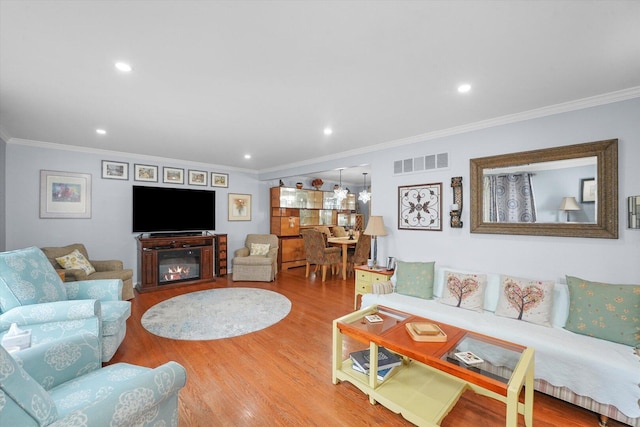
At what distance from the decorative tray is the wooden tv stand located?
14.5 ft

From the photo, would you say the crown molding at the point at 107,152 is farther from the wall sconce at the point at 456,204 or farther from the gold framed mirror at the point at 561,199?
the gold framed mirror at the point at 561,199

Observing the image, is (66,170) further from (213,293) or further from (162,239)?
(213,293)

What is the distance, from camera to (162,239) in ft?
16.0

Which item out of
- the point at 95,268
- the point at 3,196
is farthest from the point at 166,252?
the point at 3,196

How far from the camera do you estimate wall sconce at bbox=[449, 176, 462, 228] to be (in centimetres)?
328

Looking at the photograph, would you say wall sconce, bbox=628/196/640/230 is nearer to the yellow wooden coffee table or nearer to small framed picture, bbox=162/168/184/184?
the yellow wooden coffee table

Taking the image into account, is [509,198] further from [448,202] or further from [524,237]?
[448,202]

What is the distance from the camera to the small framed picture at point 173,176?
529 cm

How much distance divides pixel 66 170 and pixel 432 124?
5.60 metres

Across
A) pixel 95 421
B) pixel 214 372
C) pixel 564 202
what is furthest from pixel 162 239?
pixel 564 202

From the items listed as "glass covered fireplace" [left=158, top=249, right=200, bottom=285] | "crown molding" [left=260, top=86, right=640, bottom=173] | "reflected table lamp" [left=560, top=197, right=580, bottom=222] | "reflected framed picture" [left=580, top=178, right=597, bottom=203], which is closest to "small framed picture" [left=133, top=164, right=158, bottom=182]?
"glass covered fireplace" [left=158, top=249, right=200, bottom=285]

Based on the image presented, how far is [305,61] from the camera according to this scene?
191cm

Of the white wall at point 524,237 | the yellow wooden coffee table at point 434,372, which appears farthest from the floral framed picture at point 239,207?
the yellow wooden coffee table at point 434,372

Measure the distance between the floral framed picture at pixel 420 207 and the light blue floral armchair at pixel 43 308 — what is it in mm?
3491
